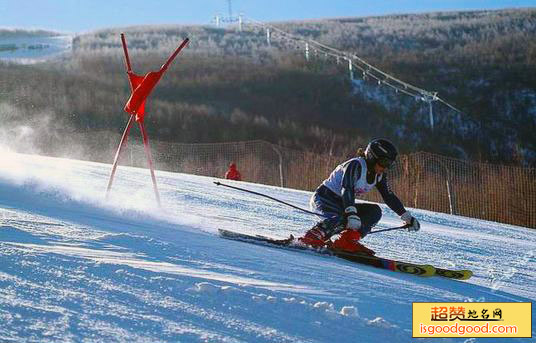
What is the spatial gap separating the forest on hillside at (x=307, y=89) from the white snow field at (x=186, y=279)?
37.0m

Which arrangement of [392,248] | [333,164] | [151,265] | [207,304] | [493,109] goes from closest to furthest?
[207,304]
[151,265]
[392,248]
[333,164]
[493,109]

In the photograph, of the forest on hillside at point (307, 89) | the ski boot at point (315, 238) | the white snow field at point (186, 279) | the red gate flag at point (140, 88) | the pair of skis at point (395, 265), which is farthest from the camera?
the forest on hillside at point (307, 89)

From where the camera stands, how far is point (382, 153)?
698 centimetres

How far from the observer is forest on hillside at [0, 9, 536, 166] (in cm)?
5572

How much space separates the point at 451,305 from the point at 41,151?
28.6 m

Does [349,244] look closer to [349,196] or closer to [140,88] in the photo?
[349,196]

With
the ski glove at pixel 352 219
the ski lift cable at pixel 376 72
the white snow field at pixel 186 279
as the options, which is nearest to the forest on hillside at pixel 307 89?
the ski lift cable at pixel 376 72

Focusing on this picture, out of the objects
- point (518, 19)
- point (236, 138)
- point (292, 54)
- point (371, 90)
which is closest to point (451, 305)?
point (236, 138)

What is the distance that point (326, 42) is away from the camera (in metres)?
86.7

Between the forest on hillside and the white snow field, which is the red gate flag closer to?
the white snow field

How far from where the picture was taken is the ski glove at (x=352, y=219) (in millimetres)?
6742


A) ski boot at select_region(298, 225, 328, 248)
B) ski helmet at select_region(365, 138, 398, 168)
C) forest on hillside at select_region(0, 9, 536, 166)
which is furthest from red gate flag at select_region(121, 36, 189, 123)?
forest on hillside at select_region(0, 9, 536, 166)

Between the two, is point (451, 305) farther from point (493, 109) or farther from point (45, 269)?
point (493, 109)

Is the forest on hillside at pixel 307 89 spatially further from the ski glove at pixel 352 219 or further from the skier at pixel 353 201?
the ski glove at pixel 352 219
